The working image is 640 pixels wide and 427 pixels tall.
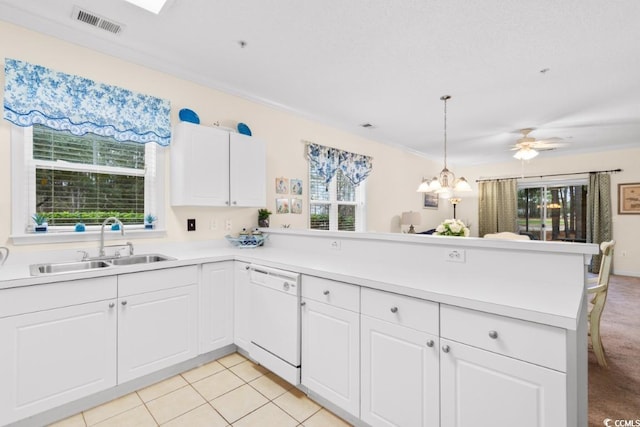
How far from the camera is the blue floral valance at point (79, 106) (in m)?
2.03

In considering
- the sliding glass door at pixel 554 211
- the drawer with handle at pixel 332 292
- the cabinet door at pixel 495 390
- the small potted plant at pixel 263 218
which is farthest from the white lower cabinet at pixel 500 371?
the sliding glass door at pixel 554 211

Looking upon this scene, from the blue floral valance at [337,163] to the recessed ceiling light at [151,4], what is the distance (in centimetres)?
232

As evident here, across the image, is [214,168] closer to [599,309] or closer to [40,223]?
[40,223]

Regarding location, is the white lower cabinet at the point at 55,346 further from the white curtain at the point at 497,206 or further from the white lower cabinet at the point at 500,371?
the white curtain at the point at 497,206

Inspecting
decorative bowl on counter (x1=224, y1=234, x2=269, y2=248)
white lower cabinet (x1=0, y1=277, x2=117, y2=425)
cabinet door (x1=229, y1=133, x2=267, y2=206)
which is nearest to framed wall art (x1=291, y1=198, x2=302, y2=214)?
cabinet door (x1=229, y1=133, x2=267, y2=206)

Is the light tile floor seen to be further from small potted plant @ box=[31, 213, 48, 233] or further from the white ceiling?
the white ceiling

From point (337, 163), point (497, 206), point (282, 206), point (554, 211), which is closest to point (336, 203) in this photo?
point (337, 163)

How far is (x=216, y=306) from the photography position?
2.43 m

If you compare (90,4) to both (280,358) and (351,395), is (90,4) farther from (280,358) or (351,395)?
(351,395)

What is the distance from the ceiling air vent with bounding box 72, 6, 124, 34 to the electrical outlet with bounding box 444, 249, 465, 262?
9.18ft

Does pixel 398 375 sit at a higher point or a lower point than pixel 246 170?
lower

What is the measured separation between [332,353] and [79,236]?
81.6 inches

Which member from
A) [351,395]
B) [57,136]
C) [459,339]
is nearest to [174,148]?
[57,136]

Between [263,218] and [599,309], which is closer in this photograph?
[599,309]
